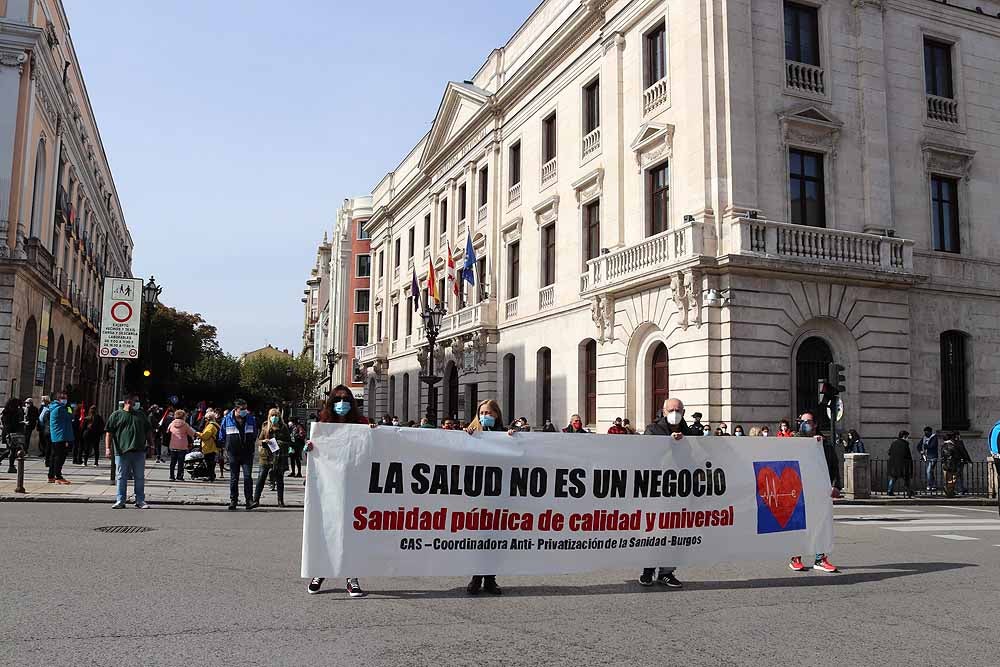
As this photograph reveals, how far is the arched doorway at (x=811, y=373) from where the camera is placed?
850 inches

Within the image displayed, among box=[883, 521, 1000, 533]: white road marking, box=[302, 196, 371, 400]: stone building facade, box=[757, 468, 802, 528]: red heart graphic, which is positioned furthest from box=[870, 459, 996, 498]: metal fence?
box=[302, 196, 371, 400]: stone building facade

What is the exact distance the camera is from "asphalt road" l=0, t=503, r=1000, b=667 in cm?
566

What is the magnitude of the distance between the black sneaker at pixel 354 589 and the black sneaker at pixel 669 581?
2.94 meters

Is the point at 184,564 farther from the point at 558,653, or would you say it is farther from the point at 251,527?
the point at 558,653

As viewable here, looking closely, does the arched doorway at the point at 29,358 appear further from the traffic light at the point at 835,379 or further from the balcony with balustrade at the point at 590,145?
the traffic light at the point at 835,379

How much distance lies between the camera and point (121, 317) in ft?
59.9

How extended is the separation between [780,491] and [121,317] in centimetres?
1454

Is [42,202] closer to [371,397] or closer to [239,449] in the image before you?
[371,397]

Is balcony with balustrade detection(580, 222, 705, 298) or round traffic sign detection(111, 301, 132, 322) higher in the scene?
balcony with balustrade detection(580, 222, 705, 298)

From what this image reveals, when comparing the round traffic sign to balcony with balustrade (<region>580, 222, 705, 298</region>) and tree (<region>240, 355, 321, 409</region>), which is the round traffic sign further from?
tree (<region>240, 355, 321, 409</region>)

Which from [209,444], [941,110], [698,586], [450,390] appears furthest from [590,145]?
[698,586]

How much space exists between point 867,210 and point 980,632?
18.4 m

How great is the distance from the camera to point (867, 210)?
23.0m

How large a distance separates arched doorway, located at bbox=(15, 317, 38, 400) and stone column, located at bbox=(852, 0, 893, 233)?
96.0 ft
